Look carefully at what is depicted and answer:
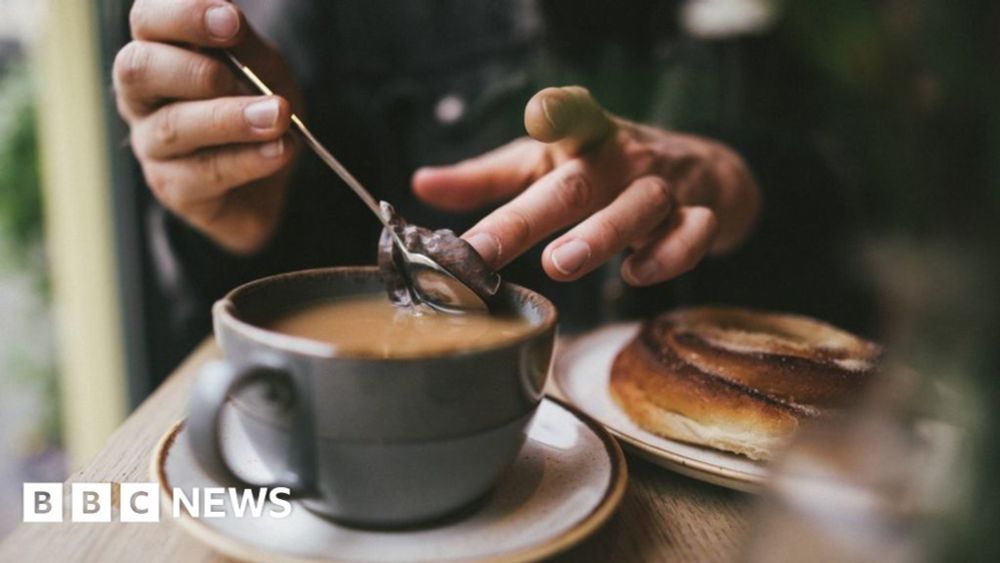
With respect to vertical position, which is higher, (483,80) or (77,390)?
(483,80)

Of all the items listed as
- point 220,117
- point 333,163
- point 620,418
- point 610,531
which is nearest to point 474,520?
point 610,531

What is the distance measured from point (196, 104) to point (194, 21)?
0.08m

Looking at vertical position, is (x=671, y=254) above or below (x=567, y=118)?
below

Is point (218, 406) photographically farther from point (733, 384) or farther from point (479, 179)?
point (479, 179)

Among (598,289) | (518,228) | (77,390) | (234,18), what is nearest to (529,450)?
(518,228)

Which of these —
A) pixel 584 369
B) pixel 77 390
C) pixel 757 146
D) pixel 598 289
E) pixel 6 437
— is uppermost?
pixel 757 146

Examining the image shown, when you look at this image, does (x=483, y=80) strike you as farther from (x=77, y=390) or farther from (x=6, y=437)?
(x=6, y=437)

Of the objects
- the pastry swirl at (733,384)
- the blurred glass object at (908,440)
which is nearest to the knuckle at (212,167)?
the pastry swirl at (733,384)

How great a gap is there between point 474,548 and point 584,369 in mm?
371

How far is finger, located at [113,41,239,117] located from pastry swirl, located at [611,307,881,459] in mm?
488

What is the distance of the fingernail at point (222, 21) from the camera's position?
70 cm

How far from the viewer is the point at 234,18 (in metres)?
0.70

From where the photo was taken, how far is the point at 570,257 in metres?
0.69

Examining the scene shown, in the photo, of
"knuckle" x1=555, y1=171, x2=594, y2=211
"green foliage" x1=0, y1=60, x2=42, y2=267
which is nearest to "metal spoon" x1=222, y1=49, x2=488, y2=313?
A: "knuckle" x1=555, y1=171, x2=594, y2=211
